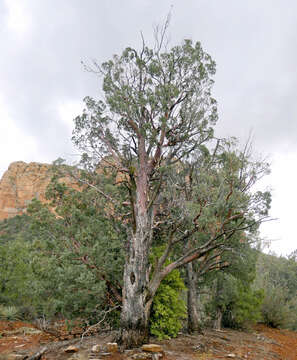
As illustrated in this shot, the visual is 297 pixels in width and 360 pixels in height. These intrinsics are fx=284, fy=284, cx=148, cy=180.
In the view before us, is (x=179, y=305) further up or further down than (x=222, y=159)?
further down

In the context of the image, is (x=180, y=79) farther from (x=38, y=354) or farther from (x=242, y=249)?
(x=38, y=354)

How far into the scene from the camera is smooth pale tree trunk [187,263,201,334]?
33.7ft

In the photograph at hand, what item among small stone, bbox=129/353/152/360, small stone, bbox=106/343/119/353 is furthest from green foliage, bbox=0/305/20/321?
small stone, bbox=129/353/152/360

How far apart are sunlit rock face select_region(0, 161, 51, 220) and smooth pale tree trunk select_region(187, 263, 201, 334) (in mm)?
51742

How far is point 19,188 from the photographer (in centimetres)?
6272

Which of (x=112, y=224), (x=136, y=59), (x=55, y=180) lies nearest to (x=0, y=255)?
(x=55, y=180)

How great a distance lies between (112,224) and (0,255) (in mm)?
7367

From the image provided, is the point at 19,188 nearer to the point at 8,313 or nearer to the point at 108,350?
the point at 8,313

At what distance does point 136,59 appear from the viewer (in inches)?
365

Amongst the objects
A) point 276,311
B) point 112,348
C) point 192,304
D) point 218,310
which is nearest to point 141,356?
point 112,348

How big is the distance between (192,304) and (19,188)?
198ft

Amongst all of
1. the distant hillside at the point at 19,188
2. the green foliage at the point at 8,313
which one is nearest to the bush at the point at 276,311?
the green foliage at the point at 8,313

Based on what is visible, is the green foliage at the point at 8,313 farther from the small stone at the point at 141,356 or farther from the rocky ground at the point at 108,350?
the small stone at the point at 141,356

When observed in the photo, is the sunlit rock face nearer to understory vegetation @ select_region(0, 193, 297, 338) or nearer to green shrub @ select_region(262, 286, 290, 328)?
understory vegetation @ select_region(0, 193, 297, 338)
